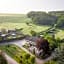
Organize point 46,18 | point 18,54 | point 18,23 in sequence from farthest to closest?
point 46,18
point 18,23
point 18,54

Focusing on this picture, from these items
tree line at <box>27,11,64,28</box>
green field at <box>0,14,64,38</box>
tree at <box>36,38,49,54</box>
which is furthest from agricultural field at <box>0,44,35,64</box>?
tree line at <box>27,11,64,28</box>

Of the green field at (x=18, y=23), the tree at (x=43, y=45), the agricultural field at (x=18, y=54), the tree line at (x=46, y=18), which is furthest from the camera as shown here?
the tree line at (x=46, y=18)

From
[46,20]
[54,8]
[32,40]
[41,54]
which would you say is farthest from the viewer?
[54,8]

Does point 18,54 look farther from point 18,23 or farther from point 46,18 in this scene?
point 46,18

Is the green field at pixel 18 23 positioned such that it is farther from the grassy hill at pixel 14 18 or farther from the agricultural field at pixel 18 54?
the agricultural field at pixel 18 54

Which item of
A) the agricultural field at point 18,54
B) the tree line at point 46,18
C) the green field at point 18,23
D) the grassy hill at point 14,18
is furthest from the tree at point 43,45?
the grassy hill at point 14,18

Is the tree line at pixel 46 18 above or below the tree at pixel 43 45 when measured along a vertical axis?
above

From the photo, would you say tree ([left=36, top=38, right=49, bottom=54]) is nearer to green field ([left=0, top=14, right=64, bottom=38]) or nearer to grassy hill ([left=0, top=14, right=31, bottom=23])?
green field ([left=0, top=14, right=64, bottom=38])

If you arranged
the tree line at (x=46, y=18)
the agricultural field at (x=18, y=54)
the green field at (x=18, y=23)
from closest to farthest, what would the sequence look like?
the agricultural field at (x=18, y=54)
the green field at (x=18, y=23)
the tree line at (x=46, y=18)

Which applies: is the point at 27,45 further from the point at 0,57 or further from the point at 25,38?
the point at 0,57

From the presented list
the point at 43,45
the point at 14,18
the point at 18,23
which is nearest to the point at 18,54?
the point at 43,45

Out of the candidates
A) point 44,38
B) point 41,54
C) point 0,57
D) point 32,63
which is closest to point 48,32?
point 44,38
